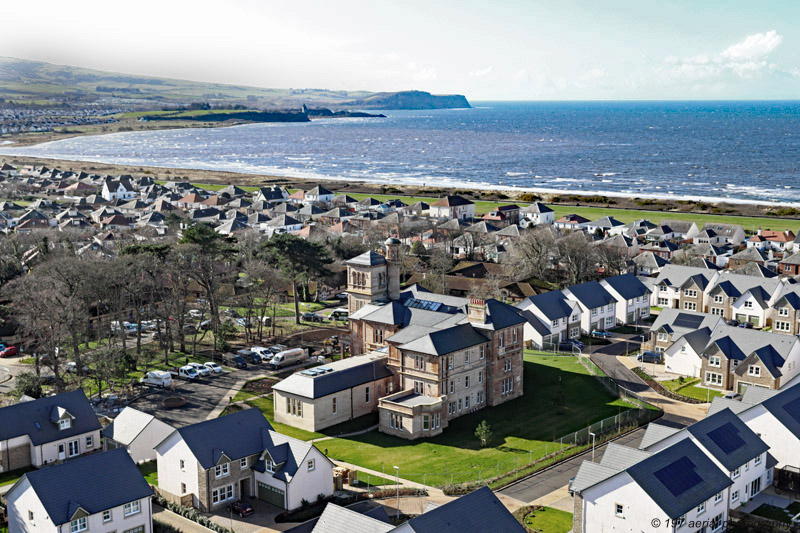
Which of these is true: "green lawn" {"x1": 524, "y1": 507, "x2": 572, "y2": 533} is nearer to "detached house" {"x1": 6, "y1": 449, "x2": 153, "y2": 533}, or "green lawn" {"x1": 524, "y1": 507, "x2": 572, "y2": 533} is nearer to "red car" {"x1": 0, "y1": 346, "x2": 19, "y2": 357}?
"detached house" {"x1": 6, "y1": 449, "x2": 153, "y2": 533}

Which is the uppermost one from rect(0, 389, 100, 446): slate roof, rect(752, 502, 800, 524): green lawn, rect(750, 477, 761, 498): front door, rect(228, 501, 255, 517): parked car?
rect(0, 389, 100, 446): slate roof

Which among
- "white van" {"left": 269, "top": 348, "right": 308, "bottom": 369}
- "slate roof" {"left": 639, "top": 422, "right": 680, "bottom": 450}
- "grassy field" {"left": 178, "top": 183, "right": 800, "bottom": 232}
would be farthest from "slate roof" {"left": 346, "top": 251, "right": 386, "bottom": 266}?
"grassy field" {"left": 178, "top": 183, "right": 800, "bottom": 232}

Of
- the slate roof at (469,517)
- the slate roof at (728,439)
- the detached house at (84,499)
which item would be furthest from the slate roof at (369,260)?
the slate roof at (469,517)

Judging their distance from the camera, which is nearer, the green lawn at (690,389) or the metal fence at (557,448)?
the metal fence at (557,448)

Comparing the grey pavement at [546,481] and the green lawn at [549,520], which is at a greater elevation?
the green lawn at [549,520]

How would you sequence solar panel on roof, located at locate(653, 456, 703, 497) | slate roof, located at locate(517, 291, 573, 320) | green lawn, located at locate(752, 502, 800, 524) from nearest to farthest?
solar panel on roof, located at locate(653, 456, 703, 497)
green lawn, located at locate(752, 502, 800, 524)
slate roof, located at locate(517, 291, 573, 320)

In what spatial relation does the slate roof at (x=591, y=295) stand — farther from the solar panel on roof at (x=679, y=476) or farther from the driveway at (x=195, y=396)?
the solar panel on roof at (x=679, y=476)

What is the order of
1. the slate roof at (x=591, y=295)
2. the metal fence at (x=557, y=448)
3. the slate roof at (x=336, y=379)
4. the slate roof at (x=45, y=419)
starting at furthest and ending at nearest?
the slate roof at (x=591, y=295) < the slate roof at (x=336, y=379) < the slate roof at (x=45, y=419) < the metal fence at (x=557, y=448)

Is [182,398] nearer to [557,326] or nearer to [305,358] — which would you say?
[305,358]
